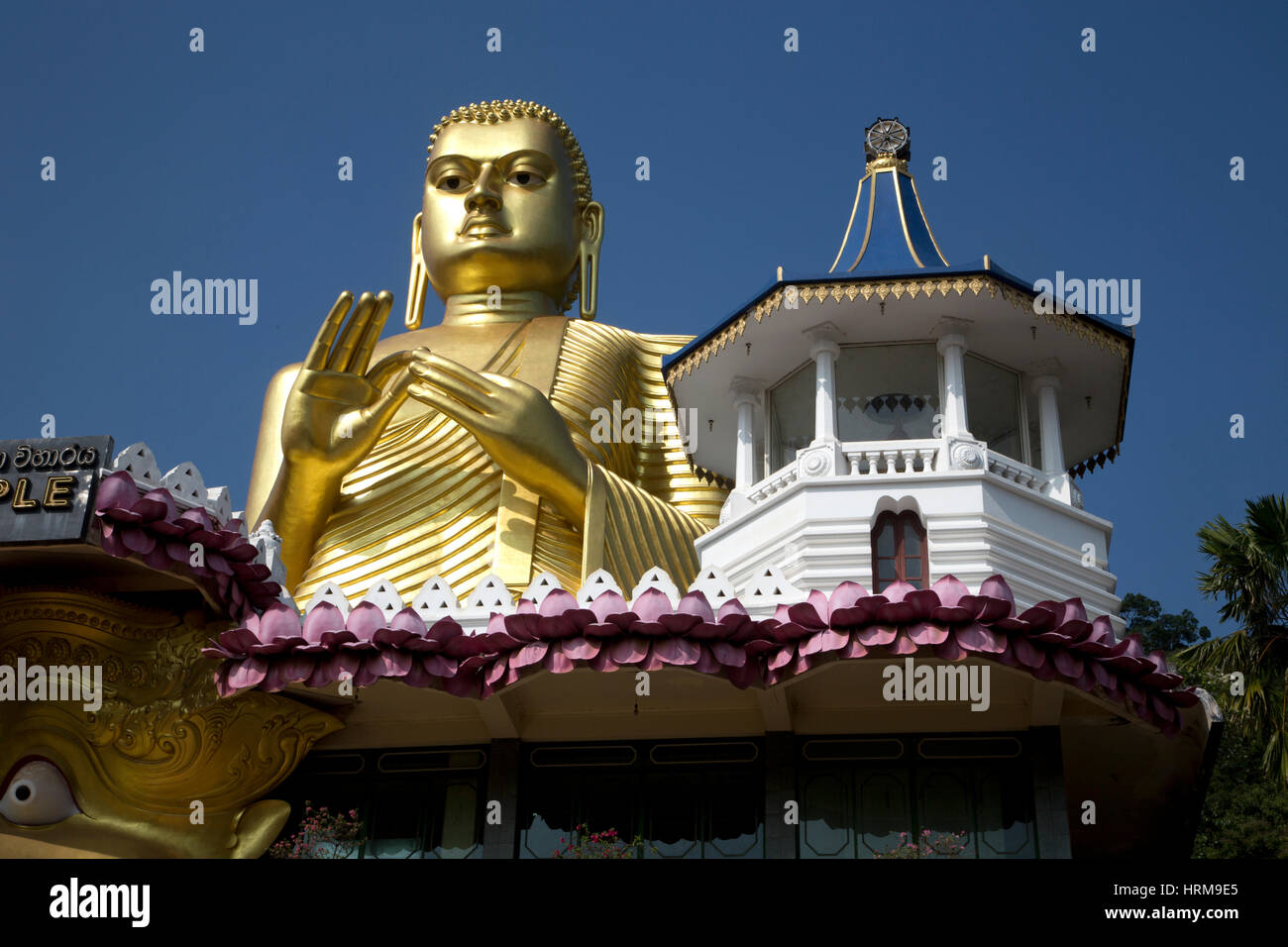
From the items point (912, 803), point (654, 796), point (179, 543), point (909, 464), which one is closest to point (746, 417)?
point (909, 464)

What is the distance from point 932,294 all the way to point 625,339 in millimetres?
6197

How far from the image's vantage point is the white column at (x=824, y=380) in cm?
1371

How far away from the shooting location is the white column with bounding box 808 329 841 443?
13.7 m

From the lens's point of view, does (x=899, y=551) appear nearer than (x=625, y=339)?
Yes

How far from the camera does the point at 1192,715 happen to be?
1230 cm

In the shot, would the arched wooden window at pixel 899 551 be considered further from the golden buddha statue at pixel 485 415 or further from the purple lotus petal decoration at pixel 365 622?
the purple lotus petal decoration at pixel 365 622

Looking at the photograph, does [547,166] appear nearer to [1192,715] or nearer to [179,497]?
[179,497]

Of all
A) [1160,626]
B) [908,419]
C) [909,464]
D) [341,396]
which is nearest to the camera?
[909,464]

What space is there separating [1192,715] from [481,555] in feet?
21.5

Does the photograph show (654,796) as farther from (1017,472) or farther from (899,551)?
(1017,472)

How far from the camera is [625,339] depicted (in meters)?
19.3

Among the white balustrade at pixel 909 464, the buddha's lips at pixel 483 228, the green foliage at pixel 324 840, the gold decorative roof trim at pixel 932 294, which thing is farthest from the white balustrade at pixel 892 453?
the buddha's lips at pixel 483 228

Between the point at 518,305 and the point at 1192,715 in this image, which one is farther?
the point at 518,305
